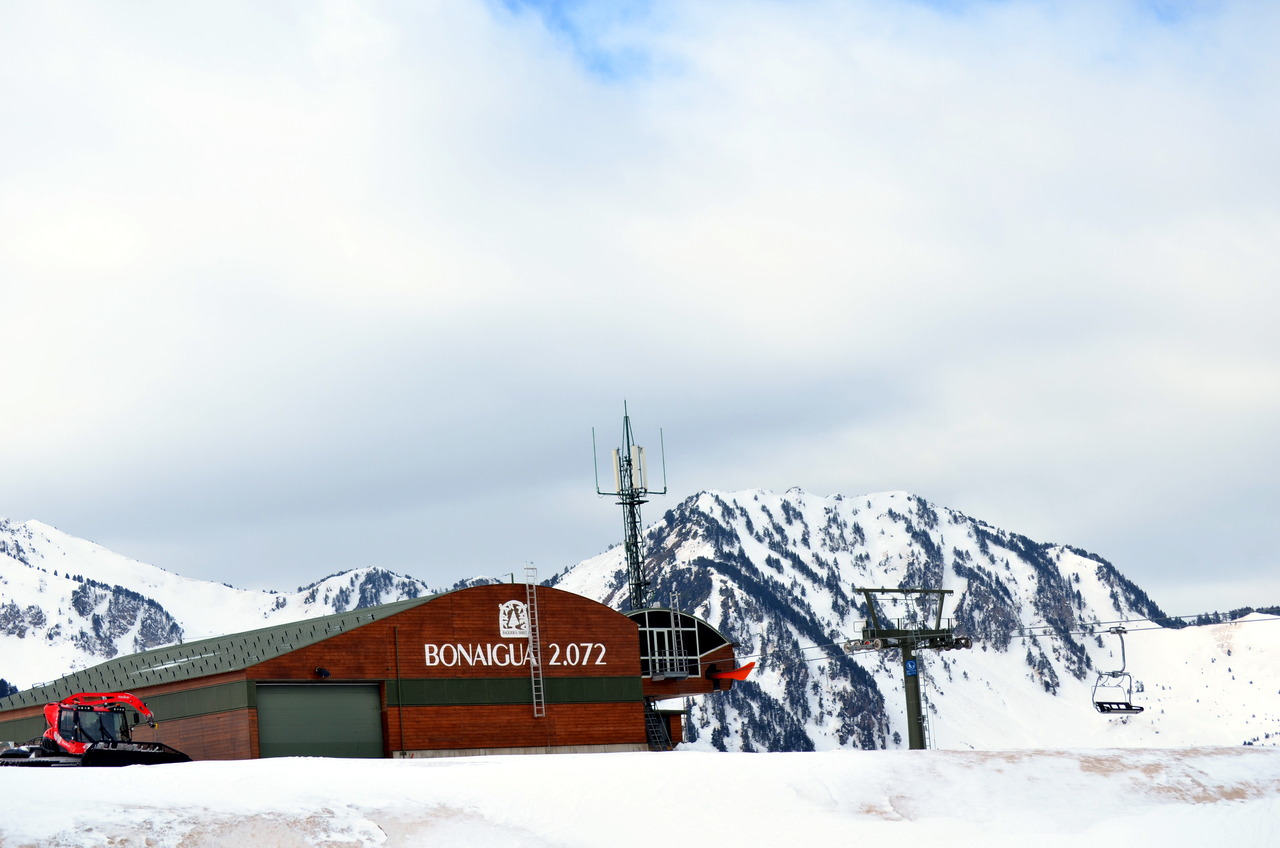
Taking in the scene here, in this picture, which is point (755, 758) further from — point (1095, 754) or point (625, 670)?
point (625, 670)

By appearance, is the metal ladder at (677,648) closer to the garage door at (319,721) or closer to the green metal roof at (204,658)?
the green metal roof at (204,658)

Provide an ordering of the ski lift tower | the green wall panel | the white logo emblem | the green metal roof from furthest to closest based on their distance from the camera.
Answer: the ski lift tower → the white logo emblem → the green wall panel → the green metal roof

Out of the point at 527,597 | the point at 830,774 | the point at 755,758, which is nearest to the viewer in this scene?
the point at 830,774

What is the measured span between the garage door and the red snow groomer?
1370 centimetres

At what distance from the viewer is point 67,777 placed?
93.8ft

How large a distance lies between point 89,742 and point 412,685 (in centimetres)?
2095

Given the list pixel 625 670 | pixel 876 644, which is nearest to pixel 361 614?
pixel 625 670

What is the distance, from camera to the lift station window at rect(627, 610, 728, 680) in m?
73.8

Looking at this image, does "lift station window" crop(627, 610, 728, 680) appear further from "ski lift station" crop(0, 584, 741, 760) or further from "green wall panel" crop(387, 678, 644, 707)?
"green wall panel" crop(387, 678, 644, 707)

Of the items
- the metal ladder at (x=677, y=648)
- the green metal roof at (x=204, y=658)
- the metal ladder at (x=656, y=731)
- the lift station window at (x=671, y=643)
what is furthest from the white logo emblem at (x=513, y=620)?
→ the metal ladder at (x=677, y=648)

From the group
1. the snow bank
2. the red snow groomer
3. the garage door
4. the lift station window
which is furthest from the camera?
the lift station window

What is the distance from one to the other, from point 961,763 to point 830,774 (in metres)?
4.25

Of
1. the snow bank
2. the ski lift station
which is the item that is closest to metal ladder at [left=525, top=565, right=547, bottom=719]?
the ski lift station

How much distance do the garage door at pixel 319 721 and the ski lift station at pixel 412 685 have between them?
0.05 metres
